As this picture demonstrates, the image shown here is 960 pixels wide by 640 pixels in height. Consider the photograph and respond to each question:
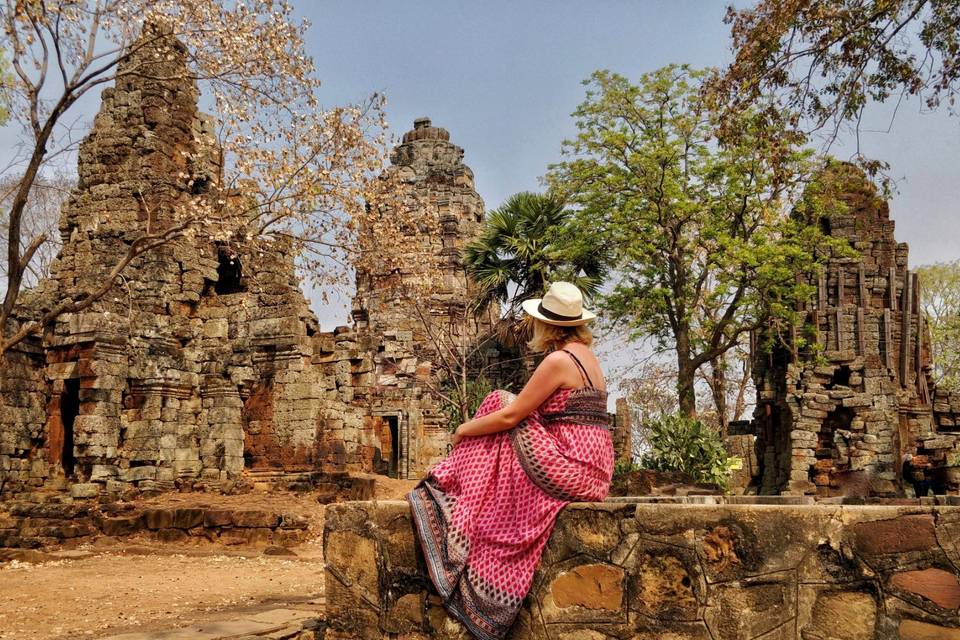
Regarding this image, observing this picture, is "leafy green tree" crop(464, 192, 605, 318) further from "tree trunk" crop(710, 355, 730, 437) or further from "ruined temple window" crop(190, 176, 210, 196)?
"ruined temple window" crop(190, 176, 210, 196)

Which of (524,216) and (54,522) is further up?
(524,216)

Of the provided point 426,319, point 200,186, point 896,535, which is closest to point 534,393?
point 896,535

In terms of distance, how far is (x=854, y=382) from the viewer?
21.7 metres

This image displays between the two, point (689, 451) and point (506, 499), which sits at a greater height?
point (506, 499)

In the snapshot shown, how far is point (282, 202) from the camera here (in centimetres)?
1150

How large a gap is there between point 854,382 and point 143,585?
18.2 metres

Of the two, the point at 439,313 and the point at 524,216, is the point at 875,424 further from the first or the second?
the point at 439,313

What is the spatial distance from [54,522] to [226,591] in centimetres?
564

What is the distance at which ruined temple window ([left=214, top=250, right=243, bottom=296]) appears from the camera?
63.6 feet

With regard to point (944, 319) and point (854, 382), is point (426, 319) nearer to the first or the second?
point (854, 382)

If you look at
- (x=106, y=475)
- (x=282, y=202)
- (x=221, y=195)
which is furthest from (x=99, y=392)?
(x=282, y=202)

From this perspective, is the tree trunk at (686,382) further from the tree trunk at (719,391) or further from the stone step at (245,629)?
the stone step at (245,629)

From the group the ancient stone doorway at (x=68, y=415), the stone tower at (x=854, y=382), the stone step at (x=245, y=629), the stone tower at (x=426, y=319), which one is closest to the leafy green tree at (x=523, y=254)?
the stone tower at (x=426, y=319)

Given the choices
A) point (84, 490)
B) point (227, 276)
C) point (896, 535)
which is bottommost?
point (84, 490)
